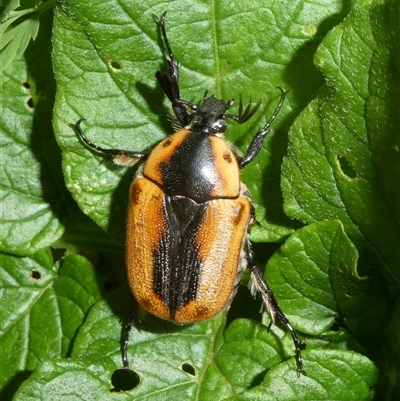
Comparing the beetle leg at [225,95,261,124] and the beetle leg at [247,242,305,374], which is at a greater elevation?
the beetle leg at [225,95,261,124]

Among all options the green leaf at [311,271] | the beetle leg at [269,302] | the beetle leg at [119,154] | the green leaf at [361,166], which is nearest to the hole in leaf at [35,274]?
the beetle leg at [119,154]

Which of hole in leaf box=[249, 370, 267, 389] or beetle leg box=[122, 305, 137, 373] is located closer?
hole in leaf box=[249, 370, 267, 389]

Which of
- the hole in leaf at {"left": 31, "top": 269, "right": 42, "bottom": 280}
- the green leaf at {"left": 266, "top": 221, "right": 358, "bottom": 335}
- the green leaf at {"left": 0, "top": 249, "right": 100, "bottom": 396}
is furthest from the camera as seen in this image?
the hole in leaf at {"left": 31, "top": 269, "right": 42, "bottom": 280}

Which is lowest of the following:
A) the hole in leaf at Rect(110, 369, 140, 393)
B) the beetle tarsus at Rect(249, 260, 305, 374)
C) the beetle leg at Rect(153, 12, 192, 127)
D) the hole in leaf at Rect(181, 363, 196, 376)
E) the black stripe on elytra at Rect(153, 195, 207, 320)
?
the hole in leaf at Rect(110, 369, 140, 393)

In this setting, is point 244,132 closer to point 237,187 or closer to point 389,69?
point 237,187

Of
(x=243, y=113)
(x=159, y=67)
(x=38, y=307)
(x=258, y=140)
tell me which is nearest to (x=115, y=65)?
(x=159, y=67)

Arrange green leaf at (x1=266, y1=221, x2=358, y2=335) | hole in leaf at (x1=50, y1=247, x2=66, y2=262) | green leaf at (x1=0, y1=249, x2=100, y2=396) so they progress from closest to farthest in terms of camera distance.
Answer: green leaf at (x1=266, y1=221, x2=358, y2=335) < green leaf at (x1=0, y1=249, x2=100, y2=396) < hole in leaf at (x1=50, y1=247, x2=66, y2=262)

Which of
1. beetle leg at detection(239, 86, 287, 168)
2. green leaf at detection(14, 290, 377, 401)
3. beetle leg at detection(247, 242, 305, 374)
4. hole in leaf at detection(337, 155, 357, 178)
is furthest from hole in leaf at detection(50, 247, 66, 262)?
hole in leaf at detection(337, 155, 357, 178)

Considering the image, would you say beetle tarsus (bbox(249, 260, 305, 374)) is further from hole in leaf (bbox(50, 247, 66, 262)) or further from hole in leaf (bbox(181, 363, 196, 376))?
hole in leaf (bbox(50, 247, 66, 262))
